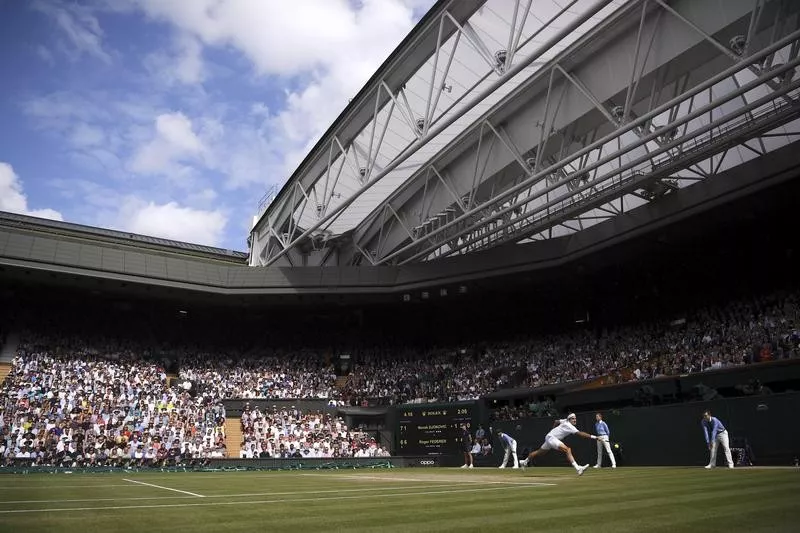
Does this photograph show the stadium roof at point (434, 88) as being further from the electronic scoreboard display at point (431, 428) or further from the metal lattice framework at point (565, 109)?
the electronic scoreboard display at point (431, 428)

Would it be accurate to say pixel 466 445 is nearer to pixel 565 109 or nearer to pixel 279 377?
pixel 279 377

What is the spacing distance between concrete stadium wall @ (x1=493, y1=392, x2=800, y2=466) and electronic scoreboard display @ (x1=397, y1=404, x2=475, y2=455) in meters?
7.85

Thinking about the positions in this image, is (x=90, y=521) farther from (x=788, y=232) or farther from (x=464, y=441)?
(x=788, y=232)

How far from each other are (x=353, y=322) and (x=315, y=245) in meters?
9.88

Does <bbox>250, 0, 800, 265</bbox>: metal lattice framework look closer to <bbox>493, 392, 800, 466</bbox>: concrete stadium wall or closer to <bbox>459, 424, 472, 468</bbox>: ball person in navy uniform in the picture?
<bbox>493, 392, 800, 466</bbox>: concrete stadium wall

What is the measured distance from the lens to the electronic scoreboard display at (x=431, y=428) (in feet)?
117

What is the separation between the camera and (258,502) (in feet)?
32.2

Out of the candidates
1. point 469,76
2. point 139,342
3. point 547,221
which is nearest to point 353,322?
point 139,342

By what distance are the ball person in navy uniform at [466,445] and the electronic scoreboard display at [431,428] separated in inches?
8.1

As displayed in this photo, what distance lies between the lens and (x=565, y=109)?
2686cm

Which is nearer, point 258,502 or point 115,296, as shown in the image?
point 258,502

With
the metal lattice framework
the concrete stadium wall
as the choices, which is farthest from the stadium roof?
the concrete stadium wall

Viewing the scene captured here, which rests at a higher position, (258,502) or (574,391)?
(574,391)

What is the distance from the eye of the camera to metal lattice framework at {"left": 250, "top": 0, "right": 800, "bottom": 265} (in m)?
21.2
